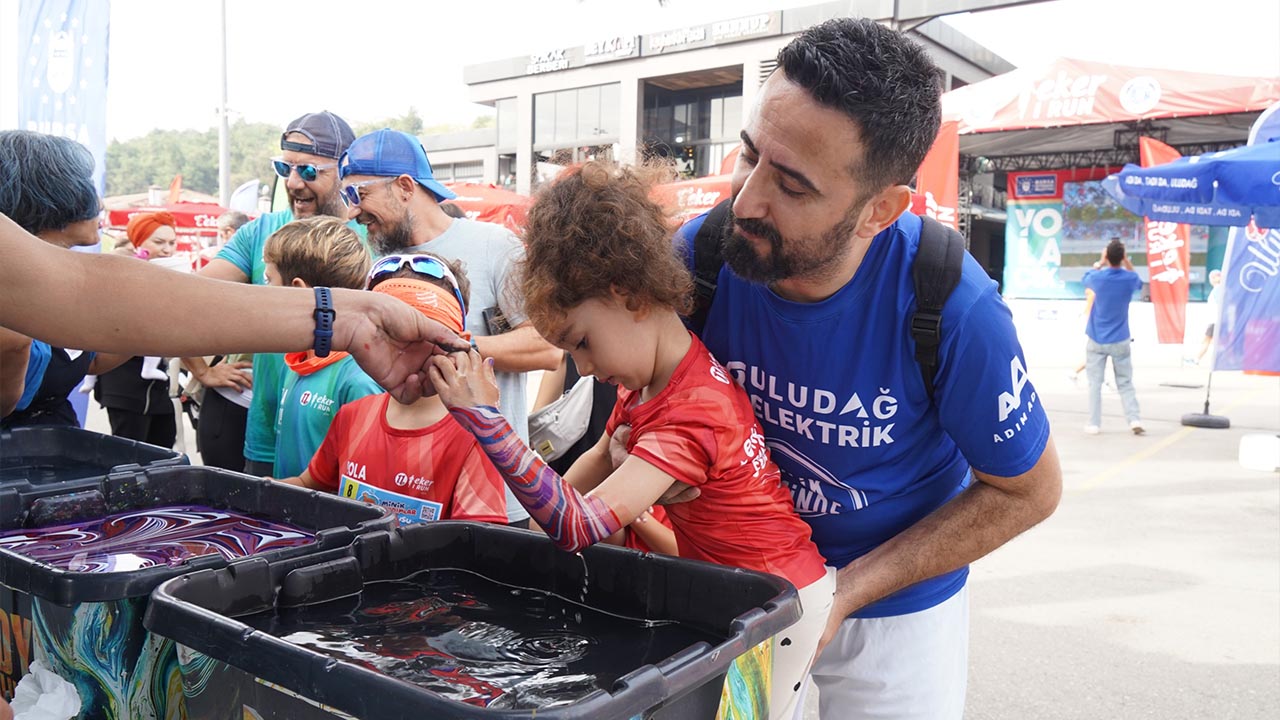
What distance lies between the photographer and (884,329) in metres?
1.63

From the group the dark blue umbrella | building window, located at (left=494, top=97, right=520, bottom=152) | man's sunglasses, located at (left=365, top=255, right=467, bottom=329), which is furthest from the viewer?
building window, located at (left=494, top=97, right=520, bottom=152)

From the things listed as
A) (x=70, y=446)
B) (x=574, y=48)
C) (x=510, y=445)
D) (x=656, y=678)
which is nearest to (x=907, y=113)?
(x=510, y=445)

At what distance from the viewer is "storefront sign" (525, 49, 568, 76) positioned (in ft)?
122

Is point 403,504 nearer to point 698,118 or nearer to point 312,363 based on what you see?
point 312,363

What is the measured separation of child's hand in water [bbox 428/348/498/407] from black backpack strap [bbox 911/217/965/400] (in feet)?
2.35

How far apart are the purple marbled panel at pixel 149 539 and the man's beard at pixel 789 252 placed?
975 mm

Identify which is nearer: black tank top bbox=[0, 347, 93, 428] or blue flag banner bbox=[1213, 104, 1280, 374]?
black tank top bbox=[0, 347, 93, 428]

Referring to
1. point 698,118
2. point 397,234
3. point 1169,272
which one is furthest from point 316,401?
point 698,118

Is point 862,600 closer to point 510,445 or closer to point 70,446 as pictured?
Result: point 510,445

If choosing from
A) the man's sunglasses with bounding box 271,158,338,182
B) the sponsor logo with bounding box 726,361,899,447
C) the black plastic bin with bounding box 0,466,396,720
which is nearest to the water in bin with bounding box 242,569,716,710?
the black plastic bin with bounding box 0,466,396,720

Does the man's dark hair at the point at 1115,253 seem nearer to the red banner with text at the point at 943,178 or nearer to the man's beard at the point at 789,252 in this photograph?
the red banner with text at the point at 943,178

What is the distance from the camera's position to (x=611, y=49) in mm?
35688

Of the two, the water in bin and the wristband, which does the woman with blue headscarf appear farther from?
the water in bin

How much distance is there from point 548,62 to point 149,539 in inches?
1485
